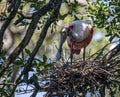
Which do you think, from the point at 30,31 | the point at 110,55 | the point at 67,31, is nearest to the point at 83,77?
the point at 110,55

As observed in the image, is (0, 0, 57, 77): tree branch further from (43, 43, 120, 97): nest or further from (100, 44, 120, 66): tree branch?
(100, 44, 120, 66): tree branch

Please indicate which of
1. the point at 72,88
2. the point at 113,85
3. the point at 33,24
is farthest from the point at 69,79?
the point at 33,24

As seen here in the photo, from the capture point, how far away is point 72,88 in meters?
5.10

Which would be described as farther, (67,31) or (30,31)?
(67,31)

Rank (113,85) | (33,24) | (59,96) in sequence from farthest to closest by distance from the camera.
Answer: (113,85), (59,96), (33,24)

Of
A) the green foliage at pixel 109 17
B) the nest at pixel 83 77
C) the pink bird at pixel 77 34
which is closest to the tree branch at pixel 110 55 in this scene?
the nest at pixel 83 77

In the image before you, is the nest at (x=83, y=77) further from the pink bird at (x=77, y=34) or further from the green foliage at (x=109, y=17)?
the pink bird at (x=77, y=34)

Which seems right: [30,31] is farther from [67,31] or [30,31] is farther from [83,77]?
[67,31]

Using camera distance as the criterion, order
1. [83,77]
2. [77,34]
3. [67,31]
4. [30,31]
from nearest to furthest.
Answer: [30,31], [83,77], [67,31], [77,34]

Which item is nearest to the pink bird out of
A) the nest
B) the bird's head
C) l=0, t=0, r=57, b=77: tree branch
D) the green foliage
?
the bird's head

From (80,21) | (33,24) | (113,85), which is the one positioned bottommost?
(113,85)

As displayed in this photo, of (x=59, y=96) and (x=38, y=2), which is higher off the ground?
(x=38, y=2)

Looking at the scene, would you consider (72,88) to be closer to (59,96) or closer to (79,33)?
(59,96)

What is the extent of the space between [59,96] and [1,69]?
655 mm
